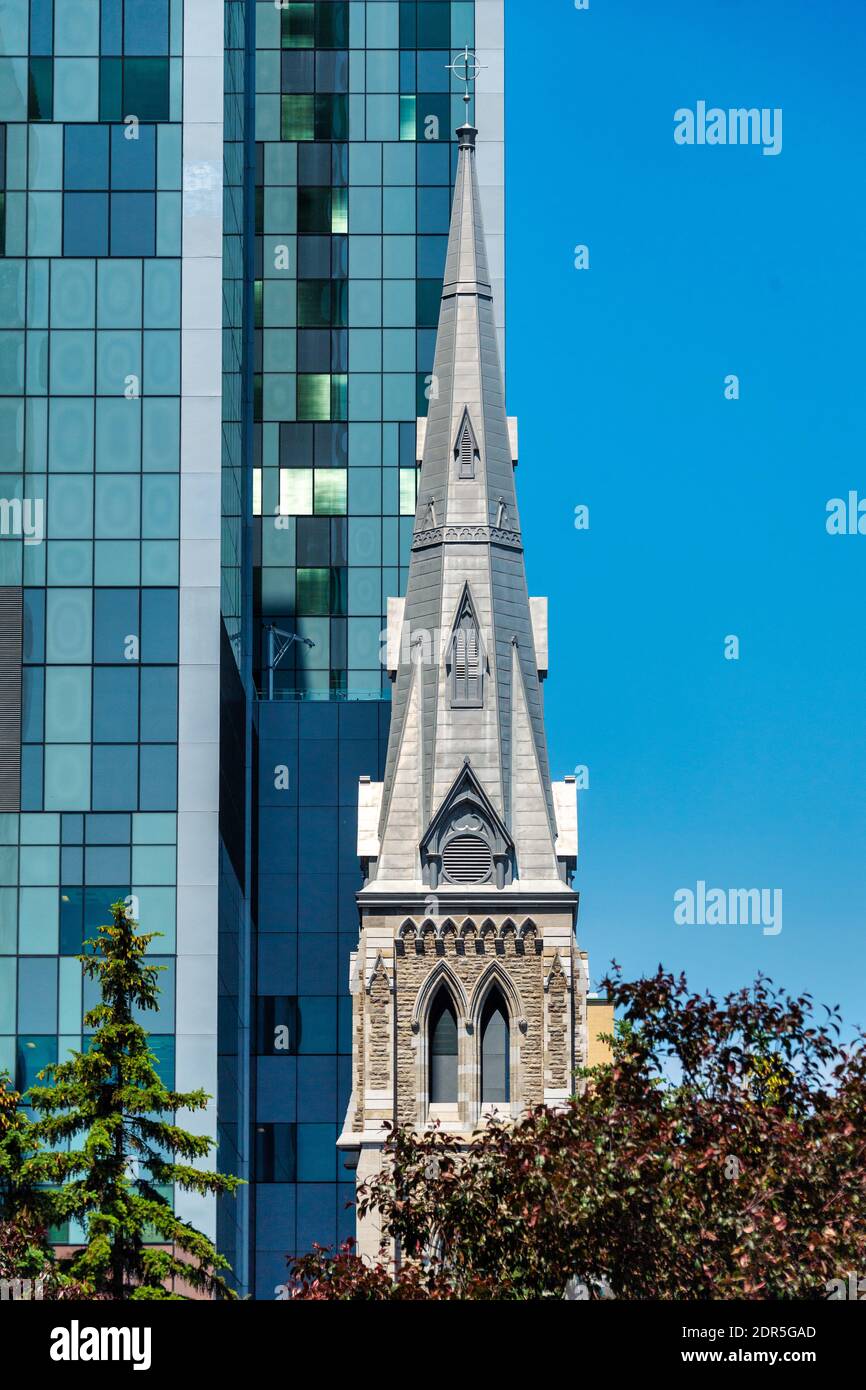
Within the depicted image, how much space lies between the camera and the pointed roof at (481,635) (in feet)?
259

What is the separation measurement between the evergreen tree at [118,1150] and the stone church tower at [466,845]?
24746 mm

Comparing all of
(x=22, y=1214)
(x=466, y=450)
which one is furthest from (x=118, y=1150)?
(x=466, y=450)

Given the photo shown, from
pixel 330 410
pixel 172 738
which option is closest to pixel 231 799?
pixel 172 738

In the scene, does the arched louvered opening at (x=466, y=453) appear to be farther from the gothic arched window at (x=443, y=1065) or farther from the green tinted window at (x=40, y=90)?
the gothic arched window at (x=443, y=1065)

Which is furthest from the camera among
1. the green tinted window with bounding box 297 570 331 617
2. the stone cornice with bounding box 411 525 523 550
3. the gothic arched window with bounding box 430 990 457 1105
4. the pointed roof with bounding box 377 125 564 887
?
the green tinted window with bounding box 297 570 331 617

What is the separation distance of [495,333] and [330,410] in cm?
1539

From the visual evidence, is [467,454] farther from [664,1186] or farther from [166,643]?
[664,1186]

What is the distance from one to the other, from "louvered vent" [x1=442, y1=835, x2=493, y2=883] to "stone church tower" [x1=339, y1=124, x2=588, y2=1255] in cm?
4

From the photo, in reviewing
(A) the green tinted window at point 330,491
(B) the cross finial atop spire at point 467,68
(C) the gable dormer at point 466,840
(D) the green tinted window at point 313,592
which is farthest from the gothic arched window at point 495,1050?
(B) the cross finial atop spire at point 467,68

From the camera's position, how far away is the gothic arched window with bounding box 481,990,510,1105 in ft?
249

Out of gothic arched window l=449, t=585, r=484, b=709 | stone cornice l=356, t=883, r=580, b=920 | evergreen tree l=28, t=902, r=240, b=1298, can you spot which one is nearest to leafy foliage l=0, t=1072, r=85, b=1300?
evergreen tree l=28, t=902, r=240, b=1298

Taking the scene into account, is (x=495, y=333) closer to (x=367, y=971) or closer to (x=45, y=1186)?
(x=367, y=971)

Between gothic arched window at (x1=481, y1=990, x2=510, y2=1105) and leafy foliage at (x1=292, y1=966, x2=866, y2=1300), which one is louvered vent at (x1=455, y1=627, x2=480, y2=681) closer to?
gothic arched window at (x1=481, y1=990, x2=510, y2=1105)

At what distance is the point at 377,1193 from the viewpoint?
1767 inches
